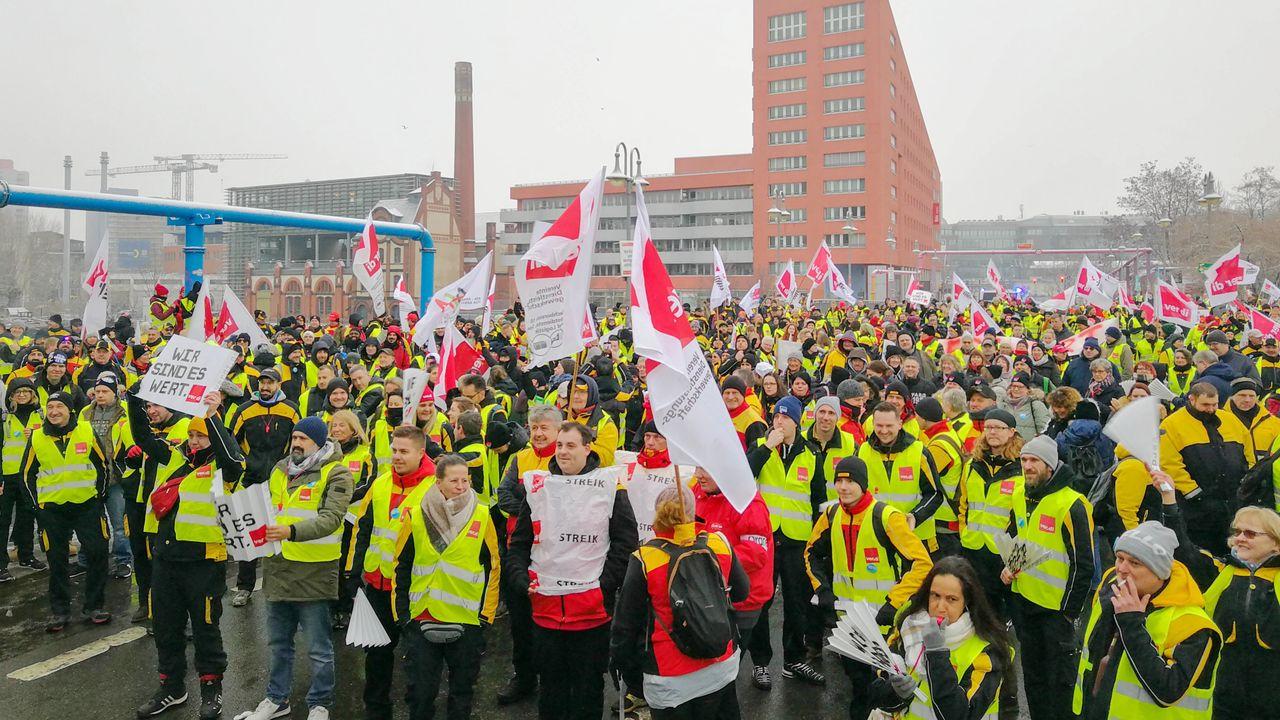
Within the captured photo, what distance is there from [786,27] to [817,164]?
13616 mm

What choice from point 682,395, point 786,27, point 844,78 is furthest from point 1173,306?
point 786,27

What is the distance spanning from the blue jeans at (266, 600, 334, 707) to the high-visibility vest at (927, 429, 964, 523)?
14.7 feet

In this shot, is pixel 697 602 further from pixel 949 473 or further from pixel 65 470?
pixel 65 470

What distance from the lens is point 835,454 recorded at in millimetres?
6664

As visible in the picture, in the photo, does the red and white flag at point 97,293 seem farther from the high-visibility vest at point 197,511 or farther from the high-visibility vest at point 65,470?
the high-visibility vest at point 197,511

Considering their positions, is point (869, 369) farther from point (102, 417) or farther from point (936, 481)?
point (102, 417)

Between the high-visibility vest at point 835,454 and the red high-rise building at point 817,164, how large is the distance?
64.8 m

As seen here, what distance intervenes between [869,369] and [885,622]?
19.0 feet

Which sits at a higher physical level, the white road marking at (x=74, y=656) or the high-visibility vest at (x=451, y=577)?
the high-visibility vest at (x=451, y=577)

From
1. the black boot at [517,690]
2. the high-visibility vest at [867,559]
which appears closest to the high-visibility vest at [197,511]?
the black boot at [517,690]

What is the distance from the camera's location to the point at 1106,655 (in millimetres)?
3750

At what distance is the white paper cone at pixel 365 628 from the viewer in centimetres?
529

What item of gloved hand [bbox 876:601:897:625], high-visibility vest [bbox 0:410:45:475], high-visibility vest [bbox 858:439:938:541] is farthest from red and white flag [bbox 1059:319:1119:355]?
high-visibility vest [bbox 0:410:45:475]

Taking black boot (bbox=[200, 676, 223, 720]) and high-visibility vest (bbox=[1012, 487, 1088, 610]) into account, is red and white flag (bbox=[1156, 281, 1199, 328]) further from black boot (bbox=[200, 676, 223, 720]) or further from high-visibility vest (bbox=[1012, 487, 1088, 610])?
black boot (bbox=[200, 676, 223, 720])
